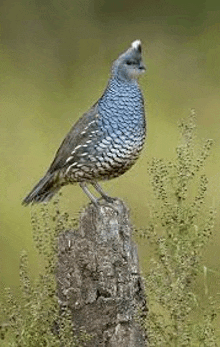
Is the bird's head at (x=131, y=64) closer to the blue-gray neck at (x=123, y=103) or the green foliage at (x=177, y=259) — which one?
the blue-gray neck at (x=123, y=103)

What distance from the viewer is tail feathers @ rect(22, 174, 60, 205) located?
7422 mm

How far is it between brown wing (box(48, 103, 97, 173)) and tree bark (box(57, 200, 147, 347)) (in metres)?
0.81

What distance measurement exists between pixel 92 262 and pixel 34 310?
0.78 ft

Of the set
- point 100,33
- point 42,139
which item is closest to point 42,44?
point 100,33

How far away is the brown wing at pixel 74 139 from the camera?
287 inches

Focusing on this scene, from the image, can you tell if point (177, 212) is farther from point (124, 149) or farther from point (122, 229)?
point (124, 149)

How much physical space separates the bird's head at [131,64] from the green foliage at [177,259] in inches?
18.7

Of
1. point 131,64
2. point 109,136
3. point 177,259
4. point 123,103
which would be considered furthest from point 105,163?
point 177,259

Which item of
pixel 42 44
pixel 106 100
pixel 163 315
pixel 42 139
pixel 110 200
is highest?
pixel 42 44

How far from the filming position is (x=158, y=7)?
44.6ft

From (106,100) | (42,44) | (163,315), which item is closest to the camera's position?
(163,315)

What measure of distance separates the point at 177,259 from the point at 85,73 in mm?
6662

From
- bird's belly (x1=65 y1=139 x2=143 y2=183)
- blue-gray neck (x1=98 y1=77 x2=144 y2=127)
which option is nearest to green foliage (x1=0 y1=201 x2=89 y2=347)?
bird's belly (x1=65 y1=139 x2=143 y2=183)

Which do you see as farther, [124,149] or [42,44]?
[42,44]
